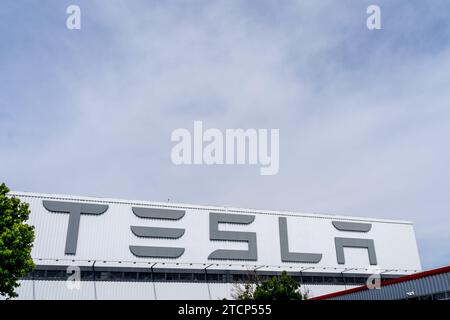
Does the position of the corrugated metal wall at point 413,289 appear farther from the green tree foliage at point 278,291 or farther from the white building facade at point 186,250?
the white building facade at point 186,250

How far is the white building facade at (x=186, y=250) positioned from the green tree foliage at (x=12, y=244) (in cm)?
1207

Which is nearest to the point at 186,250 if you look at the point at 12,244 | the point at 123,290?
Result: the point at 123,290

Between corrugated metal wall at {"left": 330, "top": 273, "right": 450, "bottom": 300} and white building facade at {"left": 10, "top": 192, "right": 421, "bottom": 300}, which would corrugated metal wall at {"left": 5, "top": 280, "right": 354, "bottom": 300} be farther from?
corrugated metal wall at {"left": 330, "top": 273, "right": 450, "bottom": 300}

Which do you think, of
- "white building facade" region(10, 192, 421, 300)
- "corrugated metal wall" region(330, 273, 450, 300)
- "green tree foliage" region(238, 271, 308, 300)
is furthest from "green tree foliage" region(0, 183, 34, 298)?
"corrugated metal wall" region(330, 273, 450, 300)

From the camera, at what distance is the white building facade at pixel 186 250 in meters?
43.7

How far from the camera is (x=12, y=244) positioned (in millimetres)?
29312

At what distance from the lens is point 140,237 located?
47938 mm

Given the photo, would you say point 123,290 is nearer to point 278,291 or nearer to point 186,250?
point 186,250

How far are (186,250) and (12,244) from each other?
23.3 metres
